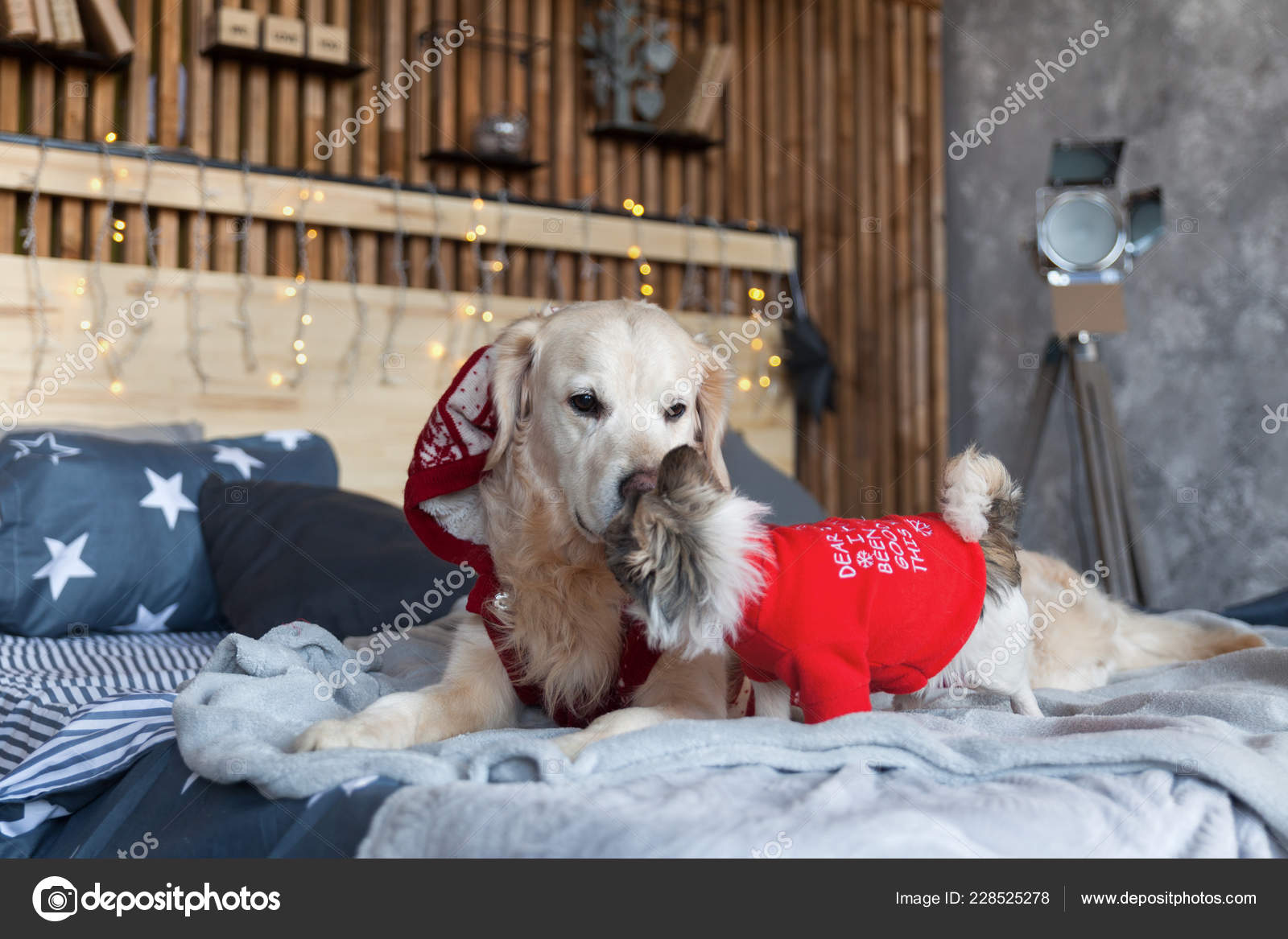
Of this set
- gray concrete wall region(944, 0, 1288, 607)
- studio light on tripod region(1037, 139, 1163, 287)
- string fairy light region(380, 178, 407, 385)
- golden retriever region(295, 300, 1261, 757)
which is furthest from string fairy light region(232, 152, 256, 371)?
gray concrete wall region(944, 0, 1288, 607)

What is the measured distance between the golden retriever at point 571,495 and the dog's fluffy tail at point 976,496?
0.96ft

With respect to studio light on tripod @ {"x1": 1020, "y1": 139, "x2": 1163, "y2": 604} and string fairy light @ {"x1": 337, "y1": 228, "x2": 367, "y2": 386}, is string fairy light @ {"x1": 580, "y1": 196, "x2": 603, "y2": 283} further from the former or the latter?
studio light on tripod @ {"x1": 1020, "y1": 139, "x2": 1163, "y2": 604}

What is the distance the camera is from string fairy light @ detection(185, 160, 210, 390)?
284 centimetres

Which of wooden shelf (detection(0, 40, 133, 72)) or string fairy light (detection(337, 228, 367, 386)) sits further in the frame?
string fairy light (detection(337, 228, 367, 386))

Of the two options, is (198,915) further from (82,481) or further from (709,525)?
(82,481)

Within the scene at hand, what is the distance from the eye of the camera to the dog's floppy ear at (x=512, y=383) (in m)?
1.39

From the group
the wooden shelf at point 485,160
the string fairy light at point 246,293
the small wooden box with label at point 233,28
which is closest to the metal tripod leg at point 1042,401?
the wooden shelf at point 485,160

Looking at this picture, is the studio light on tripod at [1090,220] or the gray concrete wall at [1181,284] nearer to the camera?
the studio light on tripod at [1090,220]

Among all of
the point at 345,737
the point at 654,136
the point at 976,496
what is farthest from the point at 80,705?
the point at 654,136

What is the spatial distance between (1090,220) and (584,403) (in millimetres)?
2177

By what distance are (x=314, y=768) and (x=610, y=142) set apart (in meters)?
3.17

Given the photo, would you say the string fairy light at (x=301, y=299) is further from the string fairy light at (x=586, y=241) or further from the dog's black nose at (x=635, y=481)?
the dog's black nose at (x=635, y=481)

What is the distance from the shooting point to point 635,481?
1.21 m

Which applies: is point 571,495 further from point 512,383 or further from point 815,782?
point 815,782
